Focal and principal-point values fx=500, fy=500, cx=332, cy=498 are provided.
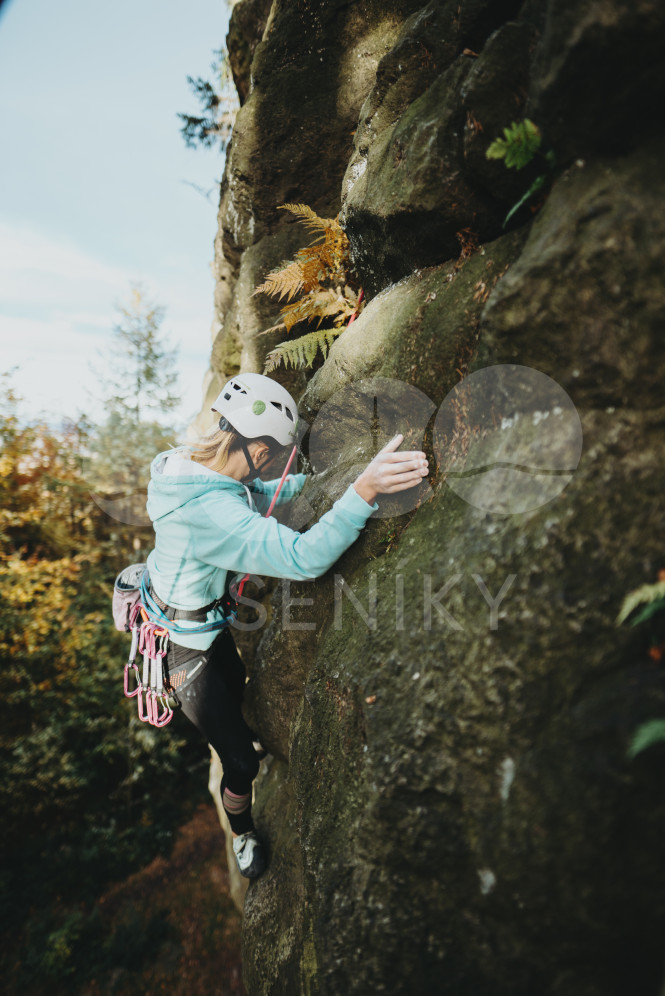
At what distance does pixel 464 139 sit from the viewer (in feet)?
8.79

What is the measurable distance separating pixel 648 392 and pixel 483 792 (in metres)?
1.74

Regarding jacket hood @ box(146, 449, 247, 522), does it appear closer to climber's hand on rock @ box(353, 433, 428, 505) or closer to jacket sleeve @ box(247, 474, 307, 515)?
jacket sleeve @ box(247, 474, 307, 515)

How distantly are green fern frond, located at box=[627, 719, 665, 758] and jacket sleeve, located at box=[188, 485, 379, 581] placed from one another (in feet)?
5.75

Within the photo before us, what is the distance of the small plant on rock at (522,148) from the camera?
2.19 m

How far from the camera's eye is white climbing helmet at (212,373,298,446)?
12.6 ft

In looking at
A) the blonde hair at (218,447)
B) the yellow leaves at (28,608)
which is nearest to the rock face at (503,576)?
the blonde hair at (218,447)

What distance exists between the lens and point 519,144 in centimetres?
223

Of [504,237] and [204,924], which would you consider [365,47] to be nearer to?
[504,237]

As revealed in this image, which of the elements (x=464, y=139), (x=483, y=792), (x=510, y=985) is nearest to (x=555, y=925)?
(x=510, y=985)

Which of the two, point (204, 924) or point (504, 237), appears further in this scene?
point (204, 924)

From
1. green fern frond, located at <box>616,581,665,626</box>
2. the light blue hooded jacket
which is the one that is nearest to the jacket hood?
the light blue hooded jacket

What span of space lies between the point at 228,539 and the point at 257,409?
3.60ft

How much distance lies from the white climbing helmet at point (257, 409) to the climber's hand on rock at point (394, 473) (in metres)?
1.18

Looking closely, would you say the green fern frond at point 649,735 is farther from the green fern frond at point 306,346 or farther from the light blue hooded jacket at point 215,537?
the green fern frond at point 306,346
